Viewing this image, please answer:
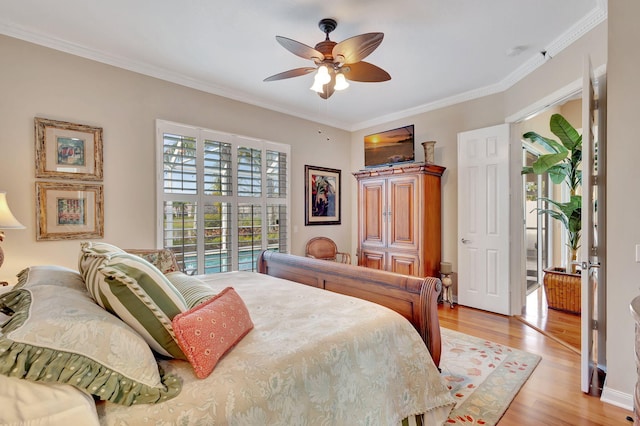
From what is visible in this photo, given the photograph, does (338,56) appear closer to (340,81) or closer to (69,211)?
(340,81)

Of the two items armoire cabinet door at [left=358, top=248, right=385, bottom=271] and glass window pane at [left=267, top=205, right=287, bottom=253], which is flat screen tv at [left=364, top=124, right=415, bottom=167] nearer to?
armoire cabinet door at [left=358, top=248, right=385, bottom=271]

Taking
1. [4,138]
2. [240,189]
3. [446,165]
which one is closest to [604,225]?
[446,165]

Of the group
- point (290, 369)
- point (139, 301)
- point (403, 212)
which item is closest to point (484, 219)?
point (403, 212)

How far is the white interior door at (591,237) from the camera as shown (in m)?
2.09

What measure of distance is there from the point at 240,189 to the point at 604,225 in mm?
3685

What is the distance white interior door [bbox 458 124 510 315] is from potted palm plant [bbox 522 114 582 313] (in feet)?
1.57

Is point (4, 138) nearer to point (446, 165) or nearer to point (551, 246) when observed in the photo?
point (446, 165)

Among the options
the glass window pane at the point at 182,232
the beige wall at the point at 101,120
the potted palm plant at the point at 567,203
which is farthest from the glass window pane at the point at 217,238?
the potted palm plant at the point at 567,203

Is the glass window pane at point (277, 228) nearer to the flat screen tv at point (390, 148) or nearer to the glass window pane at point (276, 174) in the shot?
the glass window pane at point (276, 174)

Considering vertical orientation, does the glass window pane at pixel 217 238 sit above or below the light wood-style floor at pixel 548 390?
above

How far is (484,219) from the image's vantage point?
389 cm

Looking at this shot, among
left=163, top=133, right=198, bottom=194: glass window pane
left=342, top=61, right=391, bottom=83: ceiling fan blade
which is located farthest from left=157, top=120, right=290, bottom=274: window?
left=342, top=61, right=391, bottom=83: ceiling fan blade

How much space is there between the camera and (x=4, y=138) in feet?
8.52

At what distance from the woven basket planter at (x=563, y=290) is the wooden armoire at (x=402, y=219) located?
4.62ft
